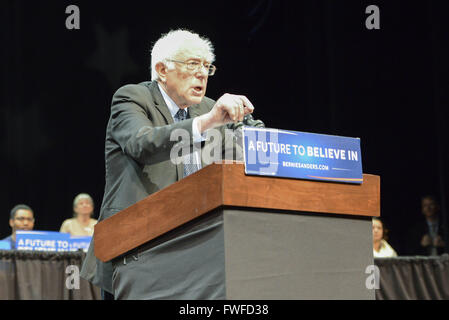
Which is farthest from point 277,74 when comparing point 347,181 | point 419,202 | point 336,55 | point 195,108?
point 347,181

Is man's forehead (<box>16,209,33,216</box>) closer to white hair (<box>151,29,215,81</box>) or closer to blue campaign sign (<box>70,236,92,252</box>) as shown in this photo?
blue campaign sign (<box>70,236,92,252</box>)

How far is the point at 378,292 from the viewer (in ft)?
16.9

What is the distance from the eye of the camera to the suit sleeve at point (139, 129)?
178cm

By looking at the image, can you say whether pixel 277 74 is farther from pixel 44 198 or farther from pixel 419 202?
pixel 44 198

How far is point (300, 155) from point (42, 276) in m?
3.56

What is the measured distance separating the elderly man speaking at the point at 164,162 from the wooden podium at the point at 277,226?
4 cm

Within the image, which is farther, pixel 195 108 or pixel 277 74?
pixel 277 74

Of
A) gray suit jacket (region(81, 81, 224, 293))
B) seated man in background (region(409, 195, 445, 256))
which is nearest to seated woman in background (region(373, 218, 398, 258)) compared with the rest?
seated man in background (region(409, 195, 445, 256))

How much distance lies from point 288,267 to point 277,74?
605cm

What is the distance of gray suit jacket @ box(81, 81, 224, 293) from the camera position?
6.08 ft

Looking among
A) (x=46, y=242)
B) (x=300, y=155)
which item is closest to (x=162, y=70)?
(x=300, y=155)

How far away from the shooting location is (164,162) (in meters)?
1.96

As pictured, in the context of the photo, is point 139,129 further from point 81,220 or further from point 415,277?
point 81,220

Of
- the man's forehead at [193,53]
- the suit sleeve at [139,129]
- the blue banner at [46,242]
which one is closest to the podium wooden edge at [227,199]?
the suit sleeve at [139,129]
